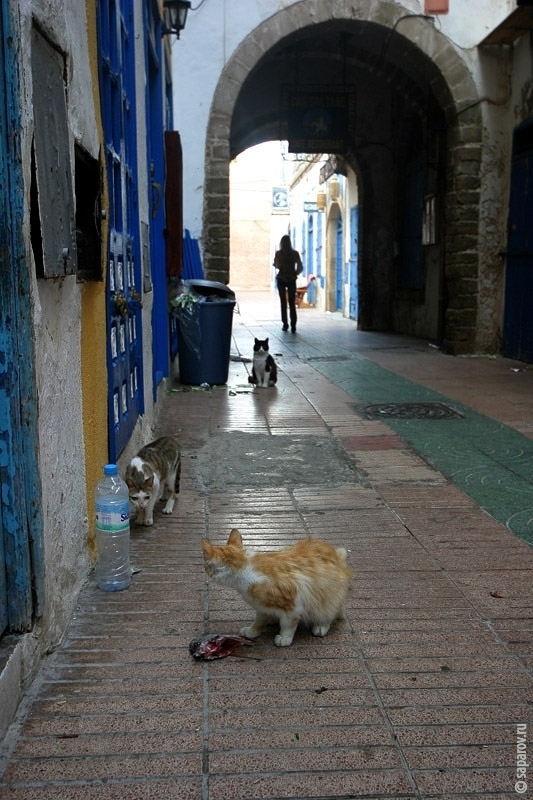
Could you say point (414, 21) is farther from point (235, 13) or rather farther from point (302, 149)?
point (302, 149)

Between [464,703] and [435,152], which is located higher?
[435,152]

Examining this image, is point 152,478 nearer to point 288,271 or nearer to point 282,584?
point 282,584

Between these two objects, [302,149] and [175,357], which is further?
[302,149]

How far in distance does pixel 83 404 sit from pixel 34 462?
86 centimetres

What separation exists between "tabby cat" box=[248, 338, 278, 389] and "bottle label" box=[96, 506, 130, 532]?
5.49 metres

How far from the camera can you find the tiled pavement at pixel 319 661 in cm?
210

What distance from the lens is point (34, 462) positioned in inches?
95.5

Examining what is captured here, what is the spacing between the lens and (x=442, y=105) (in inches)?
458

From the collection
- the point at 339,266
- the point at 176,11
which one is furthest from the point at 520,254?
the point at 339,266

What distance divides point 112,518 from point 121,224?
6.52ft

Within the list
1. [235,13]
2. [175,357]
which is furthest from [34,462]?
[235,13]

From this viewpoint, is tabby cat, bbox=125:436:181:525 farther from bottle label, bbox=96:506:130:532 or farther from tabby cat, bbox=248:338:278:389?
tabby cat, bbox=248:338:278:389

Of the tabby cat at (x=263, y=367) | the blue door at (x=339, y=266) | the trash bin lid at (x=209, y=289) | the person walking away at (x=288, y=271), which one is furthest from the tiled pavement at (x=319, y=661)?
the blue door at (x=339, y=266)

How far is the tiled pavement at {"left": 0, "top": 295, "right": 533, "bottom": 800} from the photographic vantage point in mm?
2096
